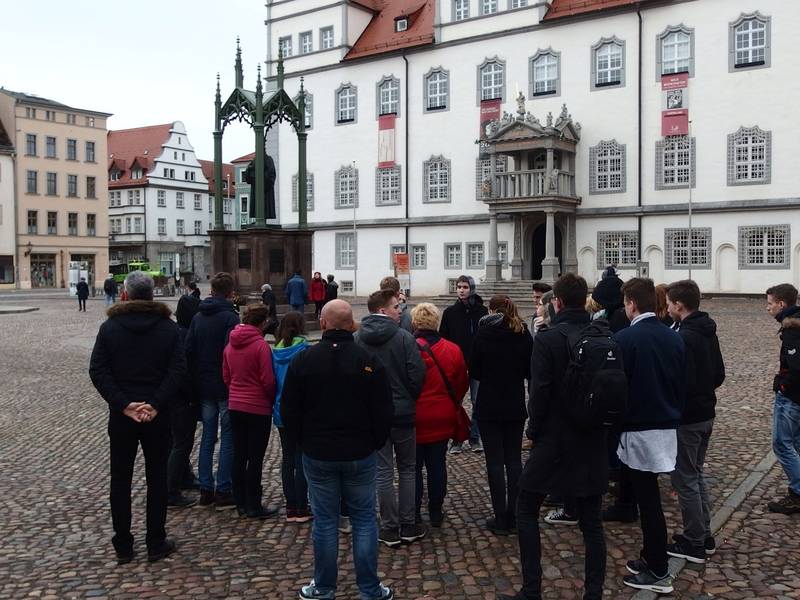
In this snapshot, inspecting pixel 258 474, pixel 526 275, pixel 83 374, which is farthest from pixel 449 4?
pixel 258 474

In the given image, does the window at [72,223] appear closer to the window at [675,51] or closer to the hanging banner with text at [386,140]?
the hanging banner with text at [386,140]

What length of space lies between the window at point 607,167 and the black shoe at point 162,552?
109 ft

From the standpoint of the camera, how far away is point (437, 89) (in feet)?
135

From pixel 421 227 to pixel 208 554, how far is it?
3688 centimetres

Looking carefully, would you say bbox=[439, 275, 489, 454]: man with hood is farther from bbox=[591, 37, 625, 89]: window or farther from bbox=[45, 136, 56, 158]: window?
bbox=[45, 136, 56, 158]: window

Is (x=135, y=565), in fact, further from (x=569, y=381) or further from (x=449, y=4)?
(x=449, y=4)

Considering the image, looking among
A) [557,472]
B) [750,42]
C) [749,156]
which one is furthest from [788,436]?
[750,42]

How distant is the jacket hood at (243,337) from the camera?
249 inches

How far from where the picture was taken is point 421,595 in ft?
16.1

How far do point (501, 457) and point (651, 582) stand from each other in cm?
147

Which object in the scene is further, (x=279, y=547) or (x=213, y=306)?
(x=213, y=306)

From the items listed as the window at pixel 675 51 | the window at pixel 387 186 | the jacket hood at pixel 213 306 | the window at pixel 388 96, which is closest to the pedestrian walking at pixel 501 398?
the jacket hood at pixel 213 306

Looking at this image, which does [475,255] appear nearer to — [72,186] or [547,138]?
[547,138]

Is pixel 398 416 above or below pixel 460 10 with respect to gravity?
below
